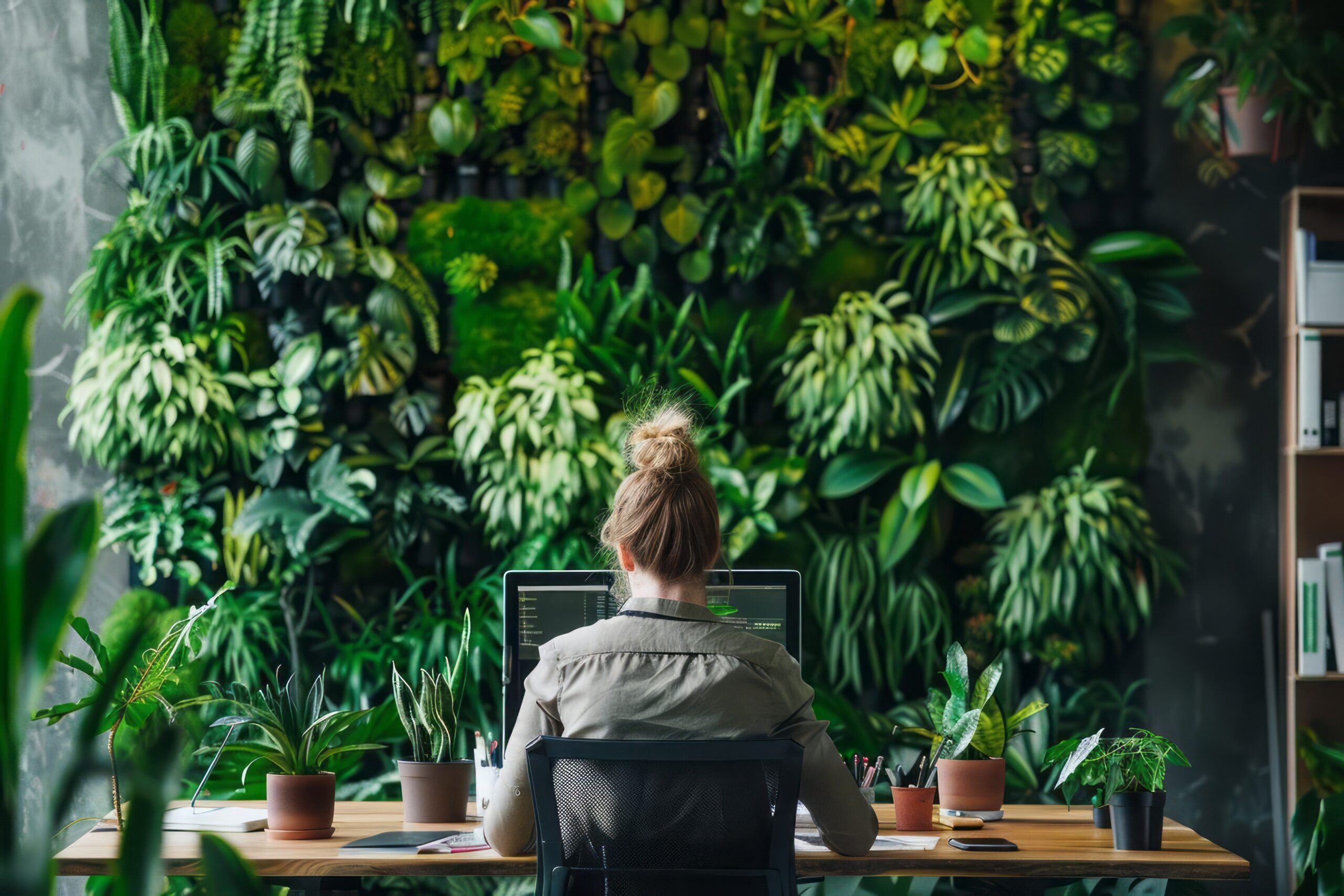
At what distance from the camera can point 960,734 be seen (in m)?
2.15

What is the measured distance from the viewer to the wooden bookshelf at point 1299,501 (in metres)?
3.22

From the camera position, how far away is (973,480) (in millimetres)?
3314

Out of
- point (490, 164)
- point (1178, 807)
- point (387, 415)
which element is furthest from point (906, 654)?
point (490, 164)

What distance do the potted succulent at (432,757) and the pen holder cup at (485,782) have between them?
2 cm

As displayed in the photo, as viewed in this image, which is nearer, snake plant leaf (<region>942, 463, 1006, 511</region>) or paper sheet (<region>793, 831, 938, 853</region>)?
paper sheet (<region>793, 831, 938, 853</region>)

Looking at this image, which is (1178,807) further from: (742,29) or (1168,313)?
(742,29)

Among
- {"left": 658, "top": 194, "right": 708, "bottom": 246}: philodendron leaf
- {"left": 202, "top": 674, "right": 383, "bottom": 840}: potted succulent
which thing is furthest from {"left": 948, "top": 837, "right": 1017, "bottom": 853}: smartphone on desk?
{"left": 658, "top": 194, "right": 708, "bottom": 246}: philodendron leaf

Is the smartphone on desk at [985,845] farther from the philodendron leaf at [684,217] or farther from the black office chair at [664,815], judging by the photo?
the philodendron leaf at [684,217]

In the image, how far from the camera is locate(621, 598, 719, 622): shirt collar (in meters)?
1.66

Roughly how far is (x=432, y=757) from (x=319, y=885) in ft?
0.99

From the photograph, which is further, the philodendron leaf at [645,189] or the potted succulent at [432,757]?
the philodendron leaf at [645,189]

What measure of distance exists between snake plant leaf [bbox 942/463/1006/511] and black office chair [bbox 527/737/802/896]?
1936 mm

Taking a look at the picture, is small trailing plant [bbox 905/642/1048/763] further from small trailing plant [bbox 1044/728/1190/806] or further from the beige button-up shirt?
the beige button-up shirt

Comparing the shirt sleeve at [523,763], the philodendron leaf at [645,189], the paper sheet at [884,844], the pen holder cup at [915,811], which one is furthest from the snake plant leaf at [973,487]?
the shirt sleeve at [523,763]
